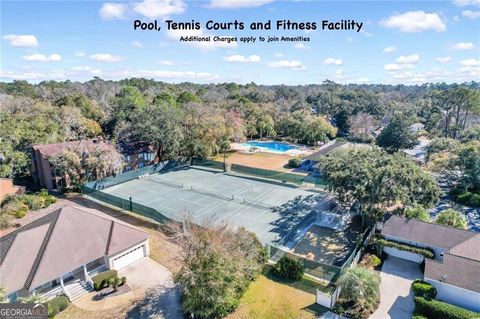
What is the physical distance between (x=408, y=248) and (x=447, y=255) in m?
2.97

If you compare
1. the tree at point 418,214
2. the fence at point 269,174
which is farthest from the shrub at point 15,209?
the tree at point 418,214

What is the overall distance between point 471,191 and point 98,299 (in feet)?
117

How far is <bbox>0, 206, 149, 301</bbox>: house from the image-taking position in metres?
17.3

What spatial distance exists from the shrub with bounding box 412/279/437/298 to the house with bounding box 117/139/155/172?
3535 cm

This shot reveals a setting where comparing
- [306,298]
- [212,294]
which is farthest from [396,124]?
[212,294]

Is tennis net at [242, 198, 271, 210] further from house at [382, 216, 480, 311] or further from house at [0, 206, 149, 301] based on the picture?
house at [0, 206, 149, 301]

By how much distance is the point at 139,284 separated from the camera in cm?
1942

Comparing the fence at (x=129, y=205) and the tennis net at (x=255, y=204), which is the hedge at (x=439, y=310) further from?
the fence at (x=129, y=205)

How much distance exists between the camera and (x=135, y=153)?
142ft

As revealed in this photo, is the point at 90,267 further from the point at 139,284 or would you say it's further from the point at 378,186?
the point at 378,186

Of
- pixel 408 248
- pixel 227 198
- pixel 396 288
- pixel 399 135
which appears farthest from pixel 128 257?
pixel 399 135

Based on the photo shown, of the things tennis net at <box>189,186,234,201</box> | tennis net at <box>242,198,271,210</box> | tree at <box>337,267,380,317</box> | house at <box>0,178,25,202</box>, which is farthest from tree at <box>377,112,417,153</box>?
house at <box>0,178,25,202</box>

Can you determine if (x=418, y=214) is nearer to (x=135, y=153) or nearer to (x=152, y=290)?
(x=152, y=290)

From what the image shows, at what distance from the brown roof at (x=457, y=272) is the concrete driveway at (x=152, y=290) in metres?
14.2
